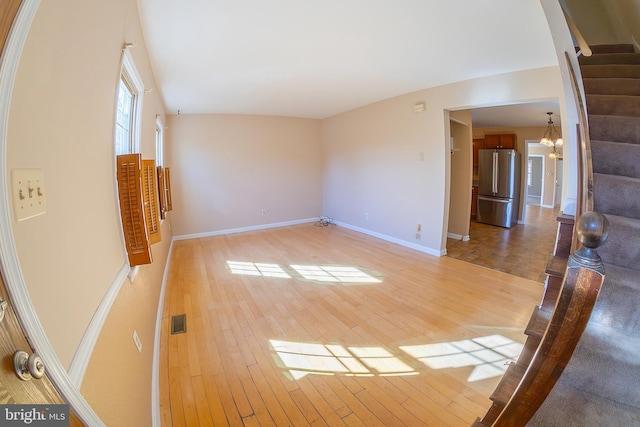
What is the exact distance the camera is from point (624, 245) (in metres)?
1.26

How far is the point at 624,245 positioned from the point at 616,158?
0.77 metres

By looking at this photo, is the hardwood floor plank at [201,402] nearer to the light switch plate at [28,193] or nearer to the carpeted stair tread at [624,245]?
the light switch plate at [28,193]

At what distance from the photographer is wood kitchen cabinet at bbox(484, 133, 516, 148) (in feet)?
20.4

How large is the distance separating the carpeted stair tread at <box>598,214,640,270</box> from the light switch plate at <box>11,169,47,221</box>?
83.9 inches

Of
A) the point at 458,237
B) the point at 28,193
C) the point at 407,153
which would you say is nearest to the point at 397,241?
the point at 458,237

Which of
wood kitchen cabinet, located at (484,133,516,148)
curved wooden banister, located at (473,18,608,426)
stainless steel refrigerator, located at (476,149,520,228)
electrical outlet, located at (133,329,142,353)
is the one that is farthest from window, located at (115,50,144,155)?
wood kitchen cabinet, located at (484,133,516,148)

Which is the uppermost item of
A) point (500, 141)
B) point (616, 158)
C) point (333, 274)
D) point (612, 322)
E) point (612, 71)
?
point (500, 141)

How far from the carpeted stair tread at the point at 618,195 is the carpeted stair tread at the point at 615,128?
0.56m

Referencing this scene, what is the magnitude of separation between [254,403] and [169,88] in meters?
3.78

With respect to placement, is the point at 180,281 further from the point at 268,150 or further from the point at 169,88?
the point at 268,150

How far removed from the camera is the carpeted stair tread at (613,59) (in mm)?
2442

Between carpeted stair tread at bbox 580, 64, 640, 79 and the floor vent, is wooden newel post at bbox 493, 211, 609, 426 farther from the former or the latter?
carpeted stair tread at bbox 580, 64, 640, 79

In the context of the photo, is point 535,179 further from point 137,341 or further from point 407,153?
point 137,341

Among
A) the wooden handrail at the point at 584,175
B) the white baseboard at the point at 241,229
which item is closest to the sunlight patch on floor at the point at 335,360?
the wooden handrail at the point at 584,175
